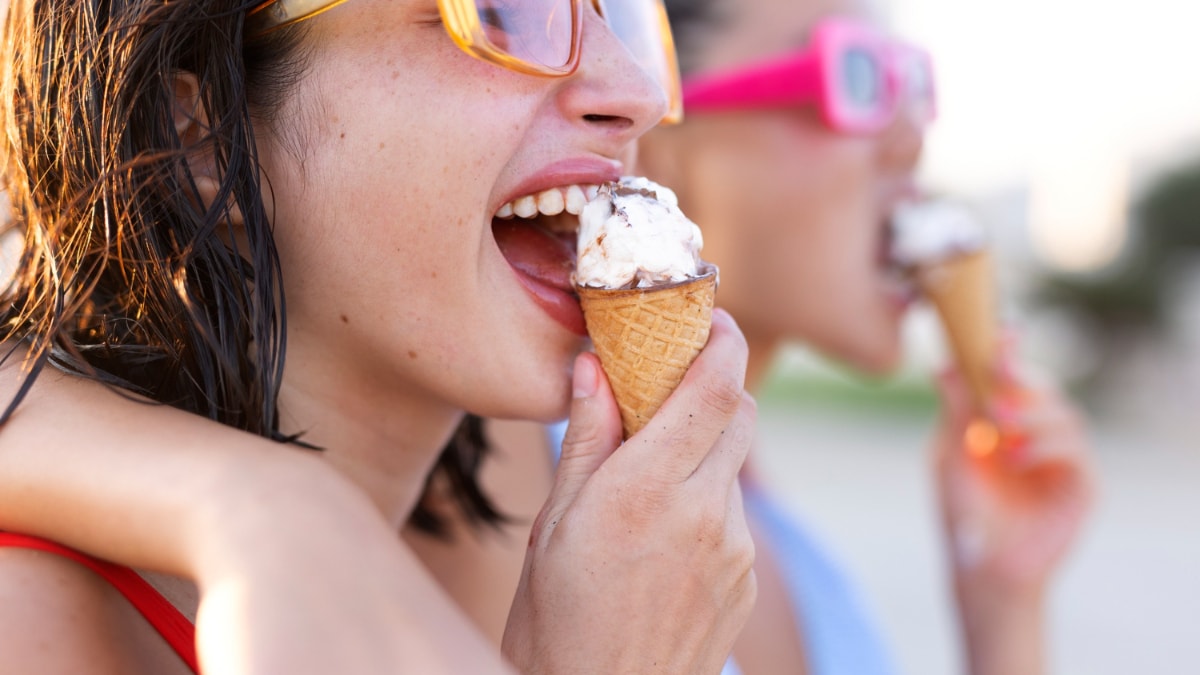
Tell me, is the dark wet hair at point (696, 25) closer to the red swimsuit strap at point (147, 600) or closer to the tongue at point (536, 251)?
the tongue at point (536, 251)

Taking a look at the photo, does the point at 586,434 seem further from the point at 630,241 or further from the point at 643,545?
the point at 630,241

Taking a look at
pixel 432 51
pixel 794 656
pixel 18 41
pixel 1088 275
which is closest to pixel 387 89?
pixel 432 51

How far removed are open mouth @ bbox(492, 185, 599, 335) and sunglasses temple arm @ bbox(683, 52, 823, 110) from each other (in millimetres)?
1535

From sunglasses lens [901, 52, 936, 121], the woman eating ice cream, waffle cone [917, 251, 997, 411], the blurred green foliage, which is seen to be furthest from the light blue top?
the blurred green foliage

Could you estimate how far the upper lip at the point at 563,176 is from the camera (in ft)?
5.51

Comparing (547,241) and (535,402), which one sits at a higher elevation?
(547,241)

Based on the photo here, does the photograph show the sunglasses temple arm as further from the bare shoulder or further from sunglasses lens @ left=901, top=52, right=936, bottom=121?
the bare shoulder

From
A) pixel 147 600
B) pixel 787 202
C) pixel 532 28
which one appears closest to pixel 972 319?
pixel 787 202

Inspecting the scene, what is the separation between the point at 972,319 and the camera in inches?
150

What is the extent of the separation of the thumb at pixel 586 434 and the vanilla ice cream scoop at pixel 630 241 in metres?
0.16

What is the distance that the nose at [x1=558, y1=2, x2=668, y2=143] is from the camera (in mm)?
1719

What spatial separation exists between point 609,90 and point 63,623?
1133 millimetres

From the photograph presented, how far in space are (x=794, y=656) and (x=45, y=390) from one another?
234 centimetres

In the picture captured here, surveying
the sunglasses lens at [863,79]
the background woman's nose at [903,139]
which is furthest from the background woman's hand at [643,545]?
the background woman's nose at [903,139]
